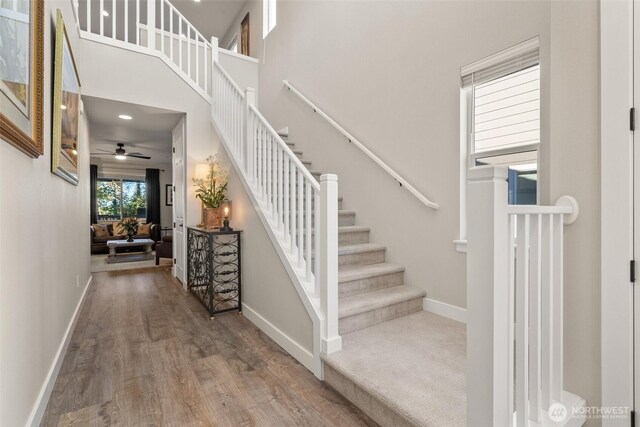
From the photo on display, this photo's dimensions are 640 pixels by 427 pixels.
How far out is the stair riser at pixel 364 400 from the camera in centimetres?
152

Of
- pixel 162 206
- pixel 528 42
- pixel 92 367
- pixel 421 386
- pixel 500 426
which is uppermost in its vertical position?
pixel 528 42

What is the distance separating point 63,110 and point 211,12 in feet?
19.6

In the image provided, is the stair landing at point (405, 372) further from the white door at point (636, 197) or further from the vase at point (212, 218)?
the vase at point (212, 218)

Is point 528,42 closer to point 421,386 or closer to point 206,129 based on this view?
point 421,386

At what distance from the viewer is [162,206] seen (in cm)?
1034

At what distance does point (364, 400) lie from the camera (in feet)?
5.51

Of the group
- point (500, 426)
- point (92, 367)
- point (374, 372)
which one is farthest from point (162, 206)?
point (500, 426)

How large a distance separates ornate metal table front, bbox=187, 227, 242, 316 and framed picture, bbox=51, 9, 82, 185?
1310mm

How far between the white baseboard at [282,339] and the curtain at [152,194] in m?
8.48

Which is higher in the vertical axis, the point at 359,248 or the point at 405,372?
the point at 359,248

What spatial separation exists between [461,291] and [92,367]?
2819 millimetres

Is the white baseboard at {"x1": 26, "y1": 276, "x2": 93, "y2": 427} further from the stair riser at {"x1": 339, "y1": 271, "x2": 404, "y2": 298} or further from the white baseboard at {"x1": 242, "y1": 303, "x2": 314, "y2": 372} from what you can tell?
the stair riser at {"x1": 339, "y1": 271, "x2": 404, "y2": 298}

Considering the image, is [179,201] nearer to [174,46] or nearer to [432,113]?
[174,46]

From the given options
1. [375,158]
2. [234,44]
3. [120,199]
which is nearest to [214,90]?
[375,158]
